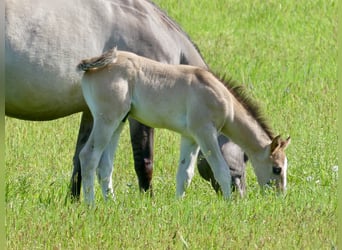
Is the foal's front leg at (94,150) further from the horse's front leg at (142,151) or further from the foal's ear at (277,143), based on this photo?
the foal's ear at (277,143)

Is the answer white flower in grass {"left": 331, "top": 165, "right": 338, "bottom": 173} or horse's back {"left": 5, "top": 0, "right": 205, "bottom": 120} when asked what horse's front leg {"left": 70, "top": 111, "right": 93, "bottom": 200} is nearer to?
horse's back {"left": 5, "top": 0, "right": 205, "bottom": 120}

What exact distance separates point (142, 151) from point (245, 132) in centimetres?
109

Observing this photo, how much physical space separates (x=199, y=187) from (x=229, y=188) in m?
1.07

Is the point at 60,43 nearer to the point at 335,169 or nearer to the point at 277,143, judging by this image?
the point at 277,143

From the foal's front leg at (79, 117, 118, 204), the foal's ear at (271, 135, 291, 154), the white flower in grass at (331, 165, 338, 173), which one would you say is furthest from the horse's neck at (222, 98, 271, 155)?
the white flower in grass at (331, 165, 338, 173)

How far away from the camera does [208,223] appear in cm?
837

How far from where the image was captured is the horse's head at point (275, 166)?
9.94 meters

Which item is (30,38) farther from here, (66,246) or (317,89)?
(317,89)

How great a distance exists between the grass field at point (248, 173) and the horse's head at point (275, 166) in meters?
0.16

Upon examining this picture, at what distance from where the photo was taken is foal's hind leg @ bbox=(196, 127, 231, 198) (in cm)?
958

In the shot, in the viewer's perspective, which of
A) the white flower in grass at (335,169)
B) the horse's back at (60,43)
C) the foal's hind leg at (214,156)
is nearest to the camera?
the foal's hind leg at (214,156)

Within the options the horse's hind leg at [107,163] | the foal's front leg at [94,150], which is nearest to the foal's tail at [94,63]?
the foal's front leg at [94,150]

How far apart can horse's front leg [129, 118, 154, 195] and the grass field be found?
0.16 m

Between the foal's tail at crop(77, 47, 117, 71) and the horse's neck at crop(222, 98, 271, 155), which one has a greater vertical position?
the foal's tail at crop(77, 47, 117, 71)
